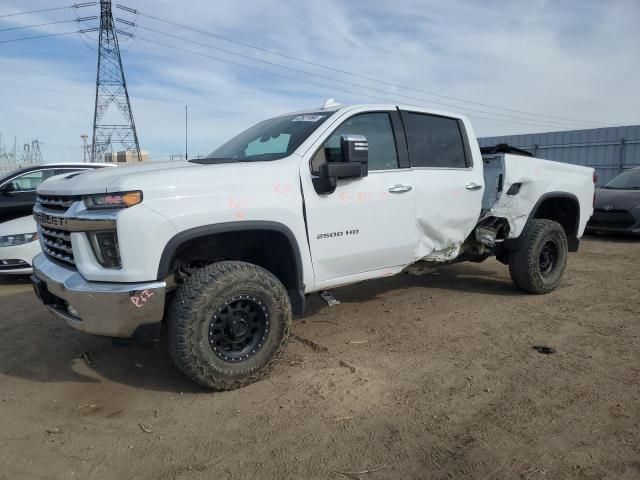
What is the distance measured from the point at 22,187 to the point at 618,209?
10.8 metres

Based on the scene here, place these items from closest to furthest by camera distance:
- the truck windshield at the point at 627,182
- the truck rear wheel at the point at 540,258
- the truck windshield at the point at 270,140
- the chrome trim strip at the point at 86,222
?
1. the chrome trim strip at the point at 86,222
2. the truck windshield at the point at 270,140
3. the truck rear wheel at the point at 540,258
4. the truck windshield at the point at 627,182

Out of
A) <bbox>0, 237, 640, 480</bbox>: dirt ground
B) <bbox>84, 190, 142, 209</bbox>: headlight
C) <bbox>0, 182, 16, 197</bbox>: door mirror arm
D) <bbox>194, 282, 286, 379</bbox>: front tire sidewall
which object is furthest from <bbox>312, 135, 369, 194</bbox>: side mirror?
<bbox>0, 182, 16, 197</bbox>: door mirror arm

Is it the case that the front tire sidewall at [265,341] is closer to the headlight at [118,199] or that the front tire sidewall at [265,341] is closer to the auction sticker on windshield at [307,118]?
the headlight at [118,199]

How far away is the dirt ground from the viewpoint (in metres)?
2.64

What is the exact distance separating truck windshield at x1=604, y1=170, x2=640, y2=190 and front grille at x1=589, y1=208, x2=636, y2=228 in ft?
2.91

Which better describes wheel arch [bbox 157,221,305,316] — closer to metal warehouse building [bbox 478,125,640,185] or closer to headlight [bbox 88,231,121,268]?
headlight [bbox 88,231,121,268]

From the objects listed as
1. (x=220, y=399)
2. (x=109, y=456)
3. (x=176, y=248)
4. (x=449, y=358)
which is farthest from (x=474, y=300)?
(x=109, y=456)

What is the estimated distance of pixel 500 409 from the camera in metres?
3.15

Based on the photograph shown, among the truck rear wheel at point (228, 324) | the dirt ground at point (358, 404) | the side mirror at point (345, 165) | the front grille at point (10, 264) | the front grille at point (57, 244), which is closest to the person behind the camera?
the dirt ground at point (358, 404)

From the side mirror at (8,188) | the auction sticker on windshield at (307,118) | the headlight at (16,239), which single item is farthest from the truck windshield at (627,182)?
the side mirror at (8,188)

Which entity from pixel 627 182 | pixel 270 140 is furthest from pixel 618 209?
pixel 270 140

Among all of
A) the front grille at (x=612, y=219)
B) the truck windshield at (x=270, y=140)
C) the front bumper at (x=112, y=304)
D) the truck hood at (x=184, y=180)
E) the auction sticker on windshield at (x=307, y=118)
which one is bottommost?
the front grille at (x=612, y=219)

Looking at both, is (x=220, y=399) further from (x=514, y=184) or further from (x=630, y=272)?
(x=630, y=272)

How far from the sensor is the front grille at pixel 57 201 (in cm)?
326
